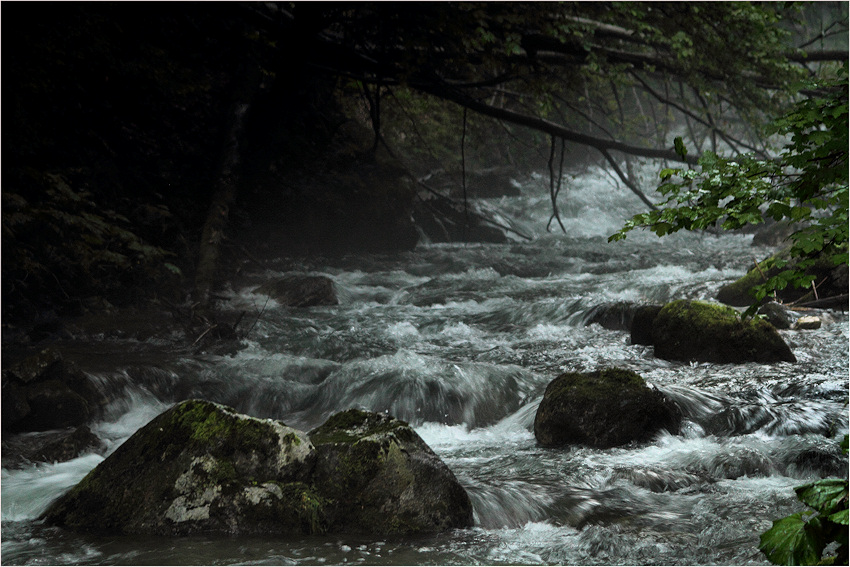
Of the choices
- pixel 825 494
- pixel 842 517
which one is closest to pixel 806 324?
pixel 825 494

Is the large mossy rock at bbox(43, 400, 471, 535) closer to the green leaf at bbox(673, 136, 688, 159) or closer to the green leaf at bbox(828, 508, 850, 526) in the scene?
the green leaf at bbox(673, 136, 688, 159)

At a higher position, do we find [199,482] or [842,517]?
[842,517]

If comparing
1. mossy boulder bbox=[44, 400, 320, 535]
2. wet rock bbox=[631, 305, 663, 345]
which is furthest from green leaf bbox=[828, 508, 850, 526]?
wet rock bbox=[631, 305, 663, 345]

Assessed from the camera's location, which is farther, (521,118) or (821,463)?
(521,118)

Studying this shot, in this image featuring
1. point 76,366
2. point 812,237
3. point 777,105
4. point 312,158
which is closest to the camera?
point 812,237

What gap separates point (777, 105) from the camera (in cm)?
914

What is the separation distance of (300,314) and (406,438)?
6.02 meters

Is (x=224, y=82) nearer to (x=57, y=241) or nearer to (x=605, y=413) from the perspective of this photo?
(x=57, y=241)

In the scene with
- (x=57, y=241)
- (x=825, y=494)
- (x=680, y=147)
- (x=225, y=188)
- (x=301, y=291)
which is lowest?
(x=825, y=494)

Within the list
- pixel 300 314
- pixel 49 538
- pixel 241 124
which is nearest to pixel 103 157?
pixel 241 124

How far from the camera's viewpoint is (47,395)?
539 cm

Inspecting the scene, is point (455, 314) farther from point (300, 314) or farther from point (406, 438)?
point (406, 438)

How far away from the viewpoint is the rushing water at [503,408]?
3.21m

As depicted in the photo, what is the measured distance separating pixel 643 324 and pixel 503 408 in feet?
8.31
